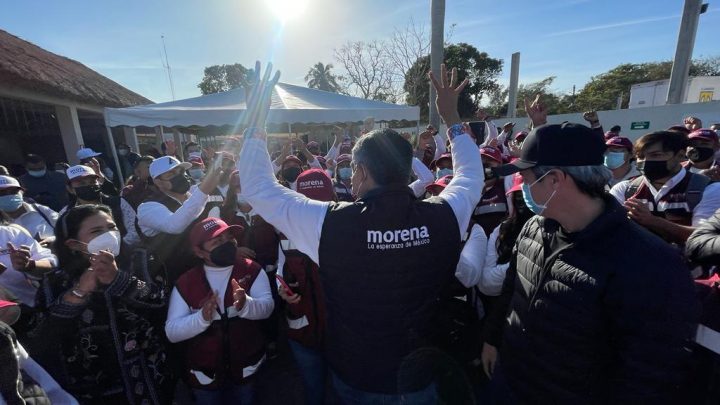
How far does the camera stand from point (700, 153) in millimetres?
3611

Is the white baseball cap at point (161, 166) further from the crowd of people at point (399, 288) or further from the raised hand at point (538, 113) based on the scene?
the raised hand at point (538, 113)

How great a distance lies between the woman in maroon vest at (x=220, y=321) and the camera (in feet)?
6.75

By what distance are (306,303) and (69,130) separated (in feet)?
42.9

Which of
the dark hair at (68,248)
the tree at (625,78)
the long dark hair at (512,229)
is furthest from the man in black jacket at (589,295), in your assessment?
the tree at (625,78)

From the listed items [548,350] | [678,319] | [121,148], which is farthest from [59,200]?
[678,319]

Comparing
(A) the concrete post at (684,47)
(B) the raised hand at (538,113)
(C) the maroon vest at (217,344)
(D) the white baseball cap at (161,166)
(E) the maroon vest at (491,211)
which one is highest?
(A) the concrete post at (684,47)

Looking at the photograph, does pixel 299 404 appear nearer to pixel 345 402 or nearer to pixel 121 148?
pixel 345 402

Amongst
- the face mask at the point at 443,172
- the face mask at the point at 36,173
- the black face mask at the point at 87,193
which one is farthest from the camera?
the face mask at the point at 36,173

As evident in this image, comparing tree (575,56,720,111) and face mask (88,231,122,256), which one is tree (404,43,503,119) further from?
face mask (88,231,122,256)

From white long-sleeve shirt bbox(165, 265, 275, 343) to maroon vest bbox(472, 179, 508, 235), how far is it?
1885 mm

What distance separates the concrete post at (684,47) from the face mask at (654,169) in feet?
47.1

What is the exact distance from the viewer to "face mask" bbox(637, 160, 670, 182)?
8.05 feet

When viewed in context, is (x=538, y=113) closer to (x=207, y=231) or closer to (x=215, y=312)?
(x=207, y=231)

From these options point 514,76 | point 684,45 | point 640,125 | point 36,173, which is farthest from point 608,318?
point 514,76
